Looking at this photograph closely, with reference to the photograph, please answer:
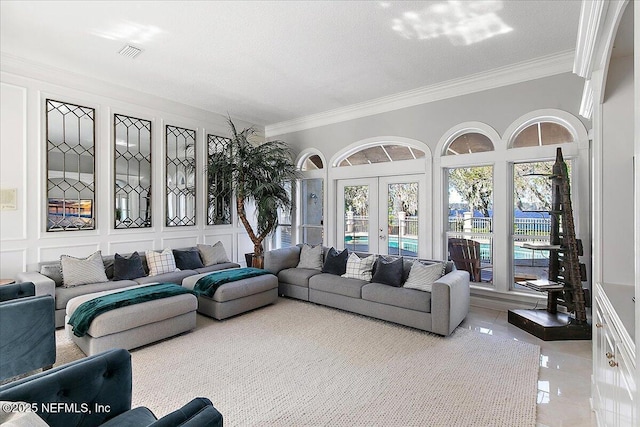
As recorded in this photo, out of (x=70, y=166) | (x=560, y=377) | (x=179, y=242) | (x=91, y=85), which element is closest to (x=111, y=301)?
(x=70, y=166)

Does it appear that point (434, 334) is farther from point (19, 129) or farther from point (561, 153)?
point (19, 129)

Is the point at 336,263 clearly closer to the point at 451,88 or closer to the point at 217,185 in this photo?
the point at 217,185

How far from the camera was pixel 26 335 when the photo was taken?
248 centimetres

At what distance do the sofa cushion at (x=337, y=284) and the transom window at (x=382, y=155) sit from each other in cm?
235

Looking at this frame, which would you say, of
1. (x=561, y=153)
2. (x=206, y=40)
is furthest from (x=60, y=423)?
(x=561, y=153)

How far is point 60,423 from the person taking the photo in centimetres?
130

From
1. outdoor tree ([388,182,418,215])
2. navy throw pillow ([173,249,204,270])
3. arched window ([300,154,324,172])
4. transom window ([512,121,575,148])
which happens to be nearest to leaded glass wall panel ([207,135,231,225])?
navy throw pillow ([173,249,204,270])

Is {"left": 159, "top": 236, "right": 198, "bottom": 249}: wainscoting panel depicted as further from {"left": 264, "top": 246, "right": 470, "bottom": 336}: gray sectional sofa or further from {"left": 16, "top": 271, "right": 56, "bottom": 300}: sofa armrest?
{"left": 16, "top": 271, "right": 56, "bottom": 300}: sofa armrest

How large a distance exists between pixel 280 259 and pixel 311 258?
1.65ft

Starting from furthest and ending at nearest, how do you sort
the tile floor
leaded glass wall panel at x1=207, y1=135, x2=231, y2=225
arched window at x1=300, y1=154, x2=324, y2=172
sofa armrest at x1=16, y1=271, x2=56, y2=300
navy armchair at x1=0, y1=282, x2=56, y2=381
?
arched window at x1=300, y1=154, x2=324, y2=172 → leaded glass wall panel at x1=207, y1=135, x2=231, y2=225 → sofa armrest at x1=16, y1=271, x2=56, y2=300 → navy armchair at x1=0, y1=282, x2=56, y2=381 → the tile floor

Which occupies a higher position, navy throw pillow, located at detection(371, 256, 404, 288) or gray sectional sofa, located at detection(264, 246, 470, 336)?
navy throw pillow, located at detection(371, 256, 404, 288)

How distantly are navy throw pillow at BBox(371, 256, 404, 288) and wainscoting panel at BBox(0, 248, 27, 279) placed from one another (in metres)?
4.52

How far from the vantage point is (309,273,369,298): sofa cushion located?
4.27m

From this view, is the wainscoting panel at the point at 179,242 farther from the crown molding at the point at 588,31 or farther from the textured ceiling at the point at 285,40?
the crown molding at the point at 588,31
